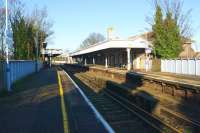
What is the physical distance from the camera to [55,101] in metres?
19.1

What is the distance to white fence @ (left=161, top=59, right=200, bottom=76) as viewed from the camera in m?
42.1

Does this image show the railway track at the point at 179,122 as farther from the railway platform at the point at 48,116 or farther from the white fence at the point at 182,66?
the white fence at the point at 182,66

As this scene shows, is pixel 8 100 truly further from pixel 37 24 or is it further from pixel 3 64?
pixel 37 24

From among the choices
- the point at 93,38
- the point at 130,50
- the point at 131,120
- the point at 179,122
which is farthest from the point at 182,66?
the point at 93,38

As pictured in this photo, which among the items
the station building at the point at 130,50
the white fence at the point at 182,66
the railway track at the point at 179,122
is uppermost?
the station building at the point at 130,50

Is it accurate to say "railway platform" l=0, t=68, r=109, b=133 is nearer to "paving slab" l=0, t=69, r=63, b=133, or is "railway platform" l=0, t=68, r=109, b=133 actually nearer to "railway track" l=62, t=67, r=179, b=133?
"paving slab" l=0, t=69, r=63, b=133

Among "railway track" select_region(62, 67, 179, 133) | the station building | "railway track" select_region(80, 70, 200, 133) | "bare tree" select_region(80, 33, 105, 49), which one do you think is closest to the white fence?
the station building

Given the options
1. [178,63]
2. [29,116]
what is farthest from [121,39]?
[29,116]

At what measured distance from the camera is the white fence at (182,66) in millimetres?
42109

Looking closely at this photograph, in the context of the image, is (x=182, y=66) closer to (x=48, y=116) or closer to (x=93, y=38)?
(x=48, y=116)

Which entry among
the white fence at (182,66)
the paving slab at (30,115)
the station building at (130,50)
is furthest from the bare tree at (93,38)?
the paving slab at (30,115)

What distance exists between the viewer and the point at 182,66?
152 ft

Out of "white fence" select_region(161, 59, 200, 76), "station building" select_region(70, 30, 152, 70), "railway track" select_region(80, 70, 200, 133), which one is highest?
"station building" select_region(70, 30, 152, 70)

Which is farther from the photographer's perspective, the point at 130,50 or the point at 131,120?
the point at 130,50
